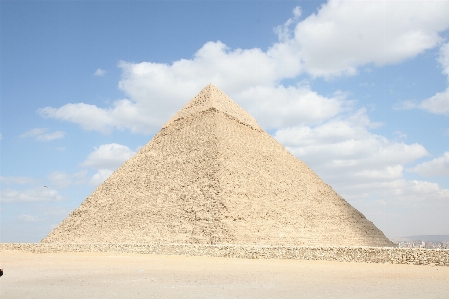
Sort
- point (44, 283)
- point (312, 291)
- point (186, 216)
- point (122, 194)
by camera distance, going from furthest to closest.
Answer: point (122, 194)
point (186, 216)
point (44, 283)
point (312, 291)

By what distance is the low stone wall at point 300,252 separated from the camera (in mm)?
19156

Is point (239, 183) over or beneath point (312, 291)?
over

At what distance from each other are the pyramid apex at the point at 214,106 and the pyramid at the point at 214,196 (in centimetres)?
14

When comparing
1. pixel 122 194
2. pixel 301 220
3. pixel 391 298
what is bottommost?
pixel 391 298

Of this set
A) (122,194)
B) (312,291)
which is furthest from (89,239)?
(312,291)

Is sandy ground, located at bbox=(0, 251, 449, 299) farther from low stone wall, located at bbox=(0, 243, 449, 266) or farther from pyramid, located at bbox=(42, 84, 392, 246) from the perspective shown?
pyramid, located at bbox=(42, 84, 392, 246)

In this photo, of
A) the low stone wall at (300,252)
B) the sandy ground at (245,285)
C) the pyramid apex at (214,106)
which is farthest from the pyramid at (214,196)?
the sandy ground at (245,285)

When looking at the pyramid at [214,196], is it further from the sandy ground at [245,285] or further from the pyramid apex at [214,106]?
the sandy ground at [245,285]

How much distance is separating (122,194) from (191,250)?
13.1 meters

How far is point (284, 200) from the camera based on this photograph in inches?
1326

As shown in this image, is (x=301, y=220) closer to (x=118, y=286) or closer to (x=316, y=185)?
(x=316, y=185)

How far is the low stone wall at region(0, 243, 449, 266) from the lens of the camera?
19156mm

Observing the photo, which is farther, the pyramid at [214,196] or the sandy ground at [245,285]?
the pyramid at [214,196]

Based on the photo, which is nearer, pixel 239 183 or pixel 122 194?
pixel 239 183
